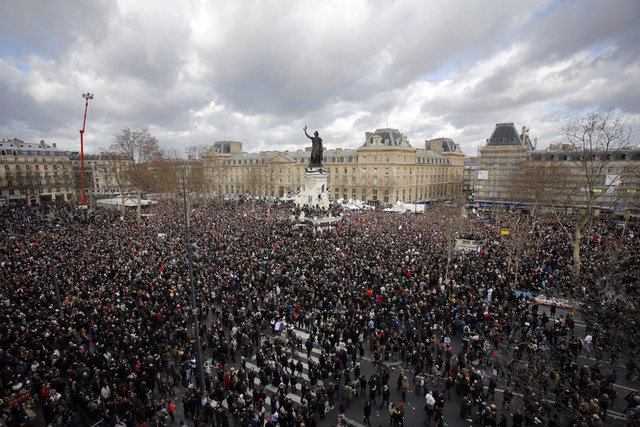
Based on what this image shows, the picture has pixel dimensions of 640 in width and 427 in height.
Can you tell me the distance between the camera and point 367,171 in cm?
6856

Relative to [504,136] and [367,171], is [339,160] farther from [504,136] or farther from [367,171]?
[504,136]

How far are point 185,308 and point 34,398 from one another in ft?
21.5

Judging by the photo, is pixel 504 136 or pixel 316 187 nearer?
pixel 316 187

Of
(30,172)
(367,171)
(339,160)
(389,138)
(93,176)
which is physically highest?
(389,138)

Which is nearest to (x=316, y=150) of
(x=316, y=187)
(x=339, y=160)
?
(x=316, y=187)

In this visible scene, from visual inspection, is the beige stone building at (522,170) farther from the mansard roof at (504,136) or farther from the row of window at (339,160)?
the row of window at (339,160)

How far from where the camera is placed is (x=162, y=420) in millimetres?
9445

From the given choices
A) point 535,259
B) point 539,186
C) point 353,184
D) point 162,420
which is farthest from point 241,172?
point 162,420

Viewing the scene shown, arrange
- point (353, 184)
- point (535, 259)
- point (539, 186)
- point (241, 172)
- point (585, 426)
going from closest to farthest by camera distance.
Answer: point (585, 426), point (535, 259), point (539, 186), point (353, 184), point (241, 172)

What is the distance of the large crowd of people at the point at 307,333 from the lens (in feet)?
32.1

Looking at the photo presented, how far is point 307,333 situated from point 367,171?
184 ft

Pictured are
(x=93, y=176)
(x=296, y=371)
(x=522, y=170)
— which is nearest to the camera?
(x=296, y=371)

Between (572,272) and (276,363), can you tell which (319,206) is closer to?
(572,272)

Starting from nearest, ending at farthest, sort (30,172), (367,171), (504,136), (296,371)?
(296,371) < (504,136) < (367,171) < (30,172)
